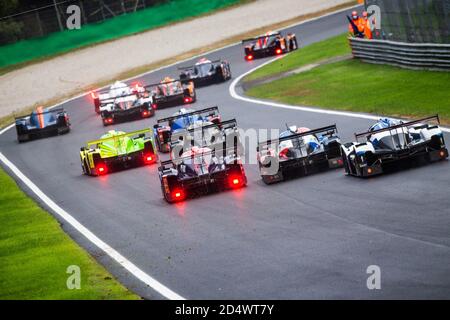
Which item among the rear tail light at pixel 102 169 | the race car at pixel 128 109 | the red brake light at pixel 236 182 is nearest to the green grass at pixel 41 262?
the rear tail light at pixel 102 169

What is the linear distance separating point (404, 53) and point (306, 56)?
13.5 m

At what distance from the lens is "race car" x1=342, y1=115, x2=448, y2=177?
21953mm

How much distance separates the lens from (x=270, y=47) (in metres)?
57.7

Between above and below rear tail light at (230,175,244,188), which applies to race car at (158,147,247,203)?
above

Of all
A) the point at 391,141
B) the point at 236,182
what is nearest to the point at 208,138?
the point at 236,182

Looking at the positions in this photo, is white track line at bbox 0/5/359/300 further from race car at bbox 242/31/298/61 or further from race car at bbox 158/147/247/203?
race car at bbox 242/31/298/61

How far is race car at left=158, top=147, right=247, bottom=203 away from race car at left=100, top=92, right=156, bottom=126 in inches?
750

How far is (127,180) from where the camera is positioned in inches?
1130

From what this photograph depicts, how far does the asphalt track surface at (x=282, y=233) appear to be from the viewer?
48.5ft

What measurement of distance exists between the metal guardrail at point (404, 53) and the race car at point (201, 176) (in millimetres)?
14002

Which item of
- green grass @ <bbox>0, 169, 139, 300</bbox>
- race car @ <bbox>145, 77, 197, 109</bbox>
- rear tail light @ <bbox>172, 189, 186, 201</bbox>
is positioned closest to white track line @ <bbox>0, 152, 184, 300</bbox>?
green grass @ <bbox>0, 169, 139, 300</bbox>

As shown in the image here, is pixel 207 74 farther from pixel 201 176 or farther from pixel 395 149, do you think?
pixel 395 149

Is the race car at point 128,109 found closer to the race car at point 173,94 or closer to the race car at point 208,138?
the race car at point 173,94
